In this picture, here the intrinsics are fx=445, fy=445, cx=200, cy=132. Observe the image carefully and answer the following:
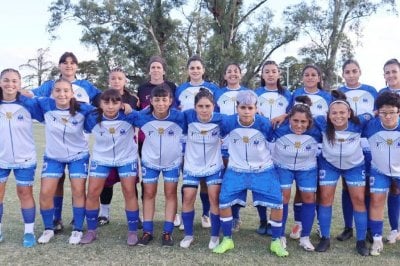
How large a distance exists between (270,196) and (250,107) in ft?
3.07

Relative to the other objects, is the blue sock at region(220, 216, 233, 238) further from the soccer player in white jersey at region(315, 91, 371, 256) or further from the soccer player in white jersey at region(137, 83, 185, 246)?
the soccer player in white jersey at region(315, 91, 371, 256)

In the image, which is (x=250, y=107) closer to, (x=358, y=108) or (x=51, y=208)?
(x=358, y=108)

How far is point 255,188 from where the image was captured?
4590 mm

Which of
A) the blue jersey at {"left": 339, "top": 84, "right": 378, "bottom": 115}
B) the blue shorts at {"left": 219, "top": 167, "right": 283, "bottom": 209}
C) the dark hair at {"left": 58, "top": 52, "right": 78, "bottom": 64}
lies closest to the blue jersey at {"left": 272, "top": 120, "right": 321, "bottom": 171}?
the blue shorts at {"left": 219, "top": 167, "right": 283, "bottom": 209}

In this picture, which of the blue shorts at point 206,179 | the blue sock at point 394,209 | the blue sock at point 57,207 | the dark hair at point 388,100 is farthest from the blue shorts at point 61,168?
the blue sock at point 394,209

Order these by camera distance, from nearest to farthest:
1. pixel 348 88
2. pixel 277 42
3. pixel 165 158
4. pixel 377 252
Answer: pixel 377 252 → pixel 165 158 → pixel 348 88 → pixel 277 42

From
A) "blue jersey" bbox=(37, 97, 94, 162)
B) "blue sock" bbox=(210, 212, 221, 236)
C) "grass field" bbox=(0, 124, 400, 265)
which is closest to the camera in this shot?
"grass field" bbox=(0, 124, 400, 265)

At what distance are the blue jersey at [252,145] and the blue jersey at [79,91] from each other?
188 centimetres

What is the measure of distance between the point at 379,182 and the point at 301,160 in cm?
83

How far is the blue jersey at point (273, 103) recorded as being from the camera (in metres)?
5.25

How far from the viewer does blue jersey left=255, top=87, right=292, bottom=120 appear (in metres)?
5.25

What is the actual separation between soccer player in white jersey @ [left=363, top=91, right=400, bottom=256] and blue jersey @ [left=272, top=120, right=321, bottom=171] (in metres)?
0.56

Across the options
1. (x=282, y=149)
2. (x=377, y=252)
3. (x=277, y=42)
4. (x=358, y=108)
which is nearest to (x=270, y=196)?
(x=282, y=149)

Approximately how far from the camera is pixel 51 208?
16.4 feet
